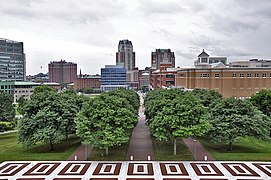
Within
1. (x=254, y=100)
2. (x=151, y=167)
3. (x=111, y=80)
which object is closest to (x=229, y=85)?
(x=254, y=100)

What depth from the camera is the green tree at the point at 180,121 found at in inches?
1222

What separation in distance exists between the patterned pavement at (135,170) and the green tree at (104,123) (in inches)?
99.6

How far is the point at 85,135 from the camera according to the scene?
30.4m

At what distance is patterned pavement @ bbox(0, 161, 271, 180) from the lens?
25.8 meters

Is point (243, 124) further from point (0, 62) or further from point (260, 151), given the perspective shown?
point (0, 62)

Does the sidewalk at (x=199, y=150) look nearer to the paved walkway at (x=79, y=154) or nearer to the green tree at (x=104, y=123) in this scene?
the green tree at (x=104, y=123)

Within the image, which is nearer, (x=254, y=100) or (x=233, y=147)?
(x=233, y=147)

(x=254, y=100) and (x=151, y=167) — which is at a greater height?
(x=254, y=100)

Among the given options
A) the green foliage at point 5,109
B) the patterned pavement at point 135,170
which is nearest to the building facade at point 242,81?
the patterned pavement at point 135,170

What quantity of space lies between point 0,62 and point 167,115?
151406 mm

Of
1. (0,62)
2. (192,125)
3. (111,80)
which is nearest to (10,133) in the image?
(192,125)

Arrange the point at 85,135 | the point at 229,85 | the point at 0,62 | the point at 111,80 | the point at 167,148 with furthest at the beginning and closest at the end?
1. the point at 111,80
2. the point at 0,62
3. the point at 229,85
4. the point at 167,148
5. the point at 85,135

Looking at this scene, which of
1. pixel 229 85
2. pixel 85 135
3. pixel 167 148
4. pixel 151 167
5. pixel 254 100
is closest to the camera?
pixel 151 167

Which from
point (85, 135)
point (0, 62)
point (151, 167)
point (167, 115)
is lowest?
point (151, 167)
